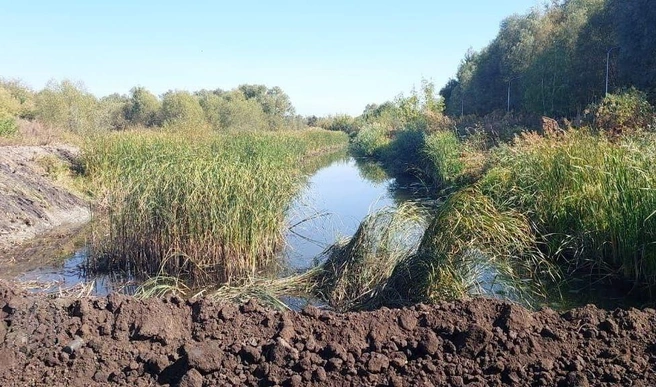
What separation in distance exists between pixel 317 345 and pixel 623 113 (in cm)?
1223

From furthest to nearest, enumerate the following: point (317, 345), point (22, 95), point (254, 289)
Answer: point (22, 95) → point (254, 289) → point (317, 345)

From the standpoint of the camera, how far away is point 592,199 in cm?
813

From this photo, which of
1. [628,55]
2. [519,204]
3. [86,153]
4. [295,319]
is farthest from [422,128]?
[295,319]

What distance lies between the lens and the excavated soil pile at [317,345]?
3.90 m

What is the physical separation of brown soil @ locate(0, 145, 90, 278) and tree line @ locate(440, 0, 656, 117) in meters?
13.3

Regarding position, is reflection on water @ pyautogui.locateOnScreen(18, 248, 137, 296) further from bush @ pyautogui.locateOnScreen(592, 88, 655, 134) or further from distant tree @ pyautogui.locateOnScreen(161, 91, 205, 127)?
distant tree @ pyautogui.locateOnScreen(161, 91, 205, 127)

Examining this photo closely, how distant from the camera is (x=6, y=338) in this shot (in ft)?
15.1

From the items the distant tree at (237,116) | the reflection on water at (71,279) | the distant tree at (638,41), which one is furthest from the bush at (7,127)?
the distant tree at (237,116)

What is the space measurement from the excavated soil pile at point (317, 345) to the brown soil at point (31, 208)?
5.60 meters

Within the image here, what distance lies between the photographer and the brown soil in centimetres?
1074

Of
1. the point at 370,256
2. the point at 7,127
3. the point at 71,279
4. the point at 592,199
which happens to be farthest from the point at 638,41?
the point at 7,127

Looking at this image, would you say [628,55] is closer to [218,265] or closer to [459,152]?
[459,152]

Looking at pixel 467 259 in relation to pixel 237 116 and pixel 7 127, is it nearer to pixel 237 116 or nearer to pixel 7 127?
pixel 7 127

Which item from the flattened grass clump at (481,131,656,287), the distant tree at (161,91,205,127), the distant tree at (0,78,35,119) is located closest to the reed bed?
the flattened grass clump at (481,131,656,287)
